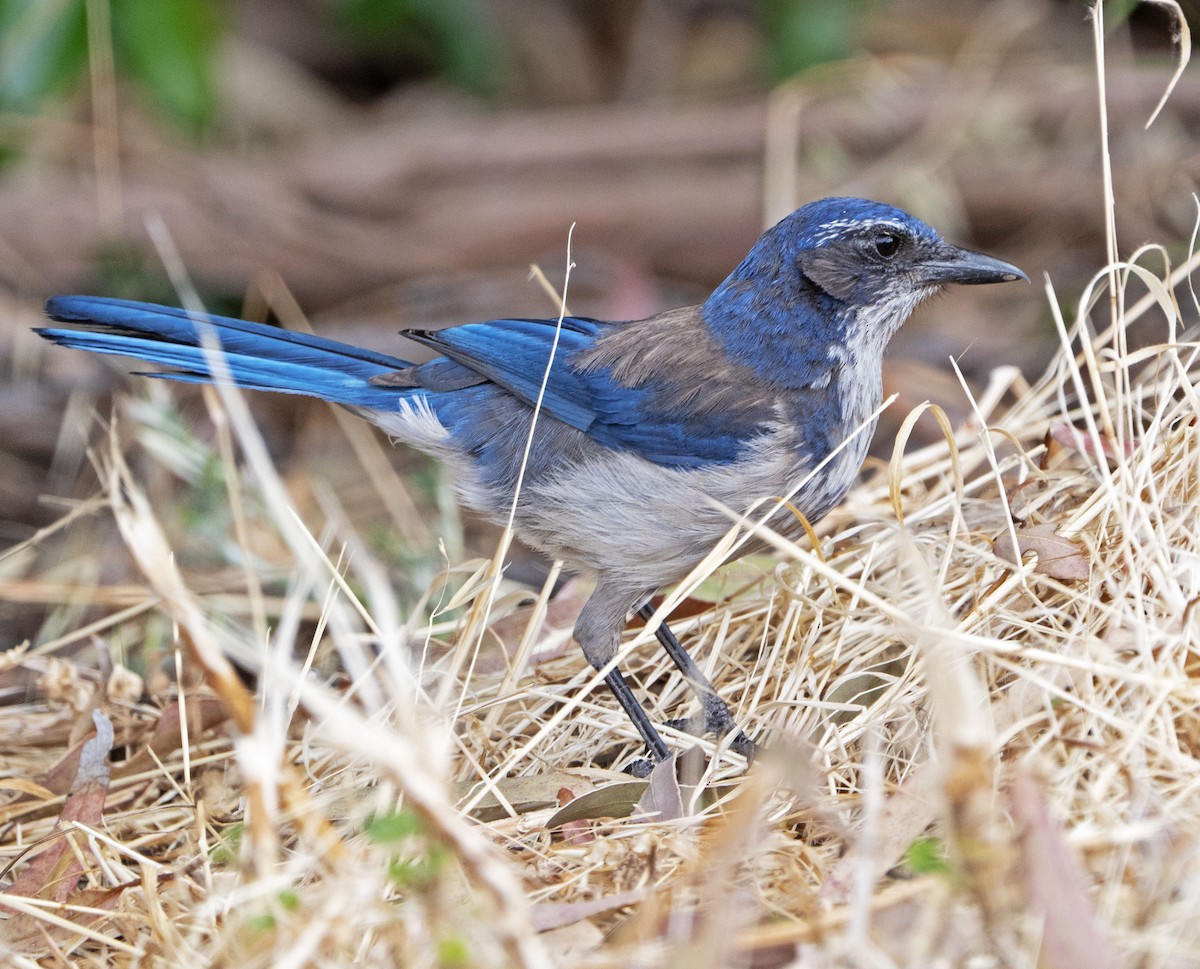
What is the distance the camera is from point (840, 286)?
3.73 metres

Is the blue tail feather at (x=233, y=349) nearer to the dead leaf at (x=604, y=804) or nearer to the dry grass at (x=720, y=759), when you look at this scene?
the dry grass at (x=720, y=759)

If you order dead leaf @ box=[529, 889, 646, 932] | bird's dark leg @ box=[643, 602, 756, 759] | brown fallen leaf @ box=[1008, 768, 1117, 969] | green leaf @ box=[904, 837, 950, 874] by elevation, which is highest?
brown fallen leaf @ box=[1008, 768, 1117, 969]

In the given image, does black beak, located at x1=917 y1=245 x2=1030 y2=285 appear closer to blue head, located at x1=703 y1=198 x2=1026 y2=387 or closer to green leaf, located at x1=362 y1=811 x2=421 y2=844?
blue head, located at x1=703 y1=198 x2=1026 y2=387

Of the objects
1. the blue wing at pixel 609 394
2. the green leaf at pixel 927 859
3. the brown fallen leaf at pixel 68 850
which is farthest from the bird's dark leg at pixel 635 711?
the brown fallen leaf at pixel 68 850

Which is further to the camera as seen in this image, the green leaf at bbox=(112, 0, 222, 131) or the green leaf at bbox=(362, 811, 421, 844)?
the green leaf at bbox=(112, 0, 222, 131)

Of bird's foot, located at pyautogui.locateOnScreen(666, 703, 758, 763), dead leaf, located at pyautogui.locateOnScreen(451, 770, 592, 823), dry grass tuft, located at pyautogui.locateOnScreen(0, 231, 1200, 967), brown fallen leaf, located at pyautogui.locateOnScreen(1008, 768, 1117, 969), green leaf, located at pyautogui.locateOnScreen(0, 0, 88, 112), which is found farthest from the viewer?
green leaf, located at pyautogui.locateOnScreen(0, 0, 88, 112)

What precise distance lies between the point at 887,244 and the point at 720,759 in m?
1.51

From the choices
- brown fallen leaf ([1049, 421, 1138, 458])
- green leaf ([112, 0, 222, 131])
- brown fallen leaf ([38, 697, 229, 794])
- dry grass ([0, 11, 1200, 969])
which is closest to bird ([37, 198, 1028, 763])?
dry grass ([0, 11, 1200, 969])

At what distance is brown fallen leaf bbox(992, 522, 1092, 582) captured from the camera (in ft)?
10.1

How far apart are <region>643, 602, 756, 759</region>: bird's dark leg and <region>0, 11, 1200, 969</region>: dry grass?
2.6 inches

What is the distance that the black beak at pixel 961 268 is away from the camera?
367 centimetres

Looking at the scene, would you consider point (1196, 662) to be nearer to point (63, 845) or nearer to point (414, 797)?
point (414, 797)

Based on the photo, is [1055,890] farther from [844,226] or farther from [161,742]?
[161,742]

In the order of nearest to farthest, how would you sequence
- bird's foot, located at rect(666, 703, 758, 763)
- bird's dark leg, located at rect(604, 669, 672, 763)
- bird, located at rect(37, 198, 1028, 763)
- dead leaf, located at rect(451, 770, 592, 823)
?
dead leaf, located at rect(451, 770, 592, 823)
bird's foot, located at rect(666, 703, 758, 763)
bird's dark leg, located at rect(604, 669, 672, 763)
bird, located at rect(37, 198, 1028, 763)
